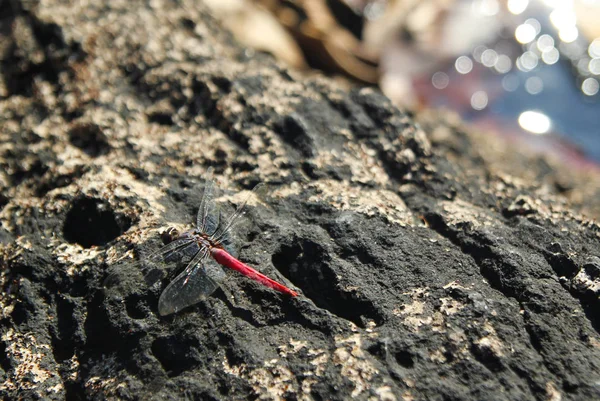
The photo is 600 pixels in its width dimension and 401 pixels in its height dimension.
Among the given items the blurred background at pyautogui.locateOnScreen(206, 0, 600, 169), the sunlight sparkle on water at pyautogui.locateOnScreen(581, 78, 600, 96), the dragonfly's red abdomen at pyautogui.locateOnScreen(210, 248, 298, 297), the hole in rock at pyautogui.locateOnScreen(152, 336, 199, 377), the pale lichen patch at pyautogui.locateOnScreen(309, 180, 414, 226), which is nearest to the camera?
the hole in rock at pyautogui.locateOnScreen(152, 336, 199, 377)

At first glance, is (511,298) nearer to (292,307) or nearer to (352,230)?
(352,230)

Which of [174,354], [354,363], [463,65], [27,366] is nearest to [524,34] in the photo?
[463,65]

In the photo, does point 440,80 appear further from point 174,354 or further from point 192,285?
point 174,354

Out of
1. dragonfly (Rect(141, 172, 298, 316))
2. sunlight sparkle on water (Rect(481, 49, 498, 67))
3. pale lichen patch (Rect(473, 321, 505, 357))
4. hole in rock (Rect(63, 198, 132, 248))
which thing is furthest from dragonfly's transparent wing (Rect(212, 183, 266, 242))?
sunlight sparkle on water (Rect(481, 49, 498, 67))

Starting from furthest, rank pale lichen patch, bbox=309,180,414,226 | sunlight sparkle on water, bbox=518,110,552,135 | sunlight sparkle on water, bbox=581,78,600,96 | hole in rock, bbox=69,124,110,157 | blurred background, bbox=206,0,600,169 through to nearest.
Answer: sunlight sparkle on water, bbox=581,78,600,96
sunlight sparkle on water, bbox=518,110,552,135
blurred background, bbox=206,0,600,169
hole in rock, bbox=69,124,110,157
pale lichen patch, bbox=309,180,414,226

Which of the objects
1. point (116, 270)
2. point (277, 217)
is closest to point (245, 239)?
point (277, 217)

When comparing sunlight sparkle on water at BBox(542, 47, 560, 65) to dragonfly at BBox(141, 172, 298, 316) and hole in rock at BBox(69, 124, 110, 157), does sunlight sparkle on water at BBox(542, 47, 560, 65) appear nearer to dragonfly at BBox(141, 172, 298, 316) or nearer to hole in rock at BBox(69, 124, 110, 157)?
dragonfly at BBox(141, 172, 298, 316)

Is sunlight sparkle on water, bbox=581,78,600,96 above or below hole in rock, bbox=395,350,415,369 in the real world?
above
